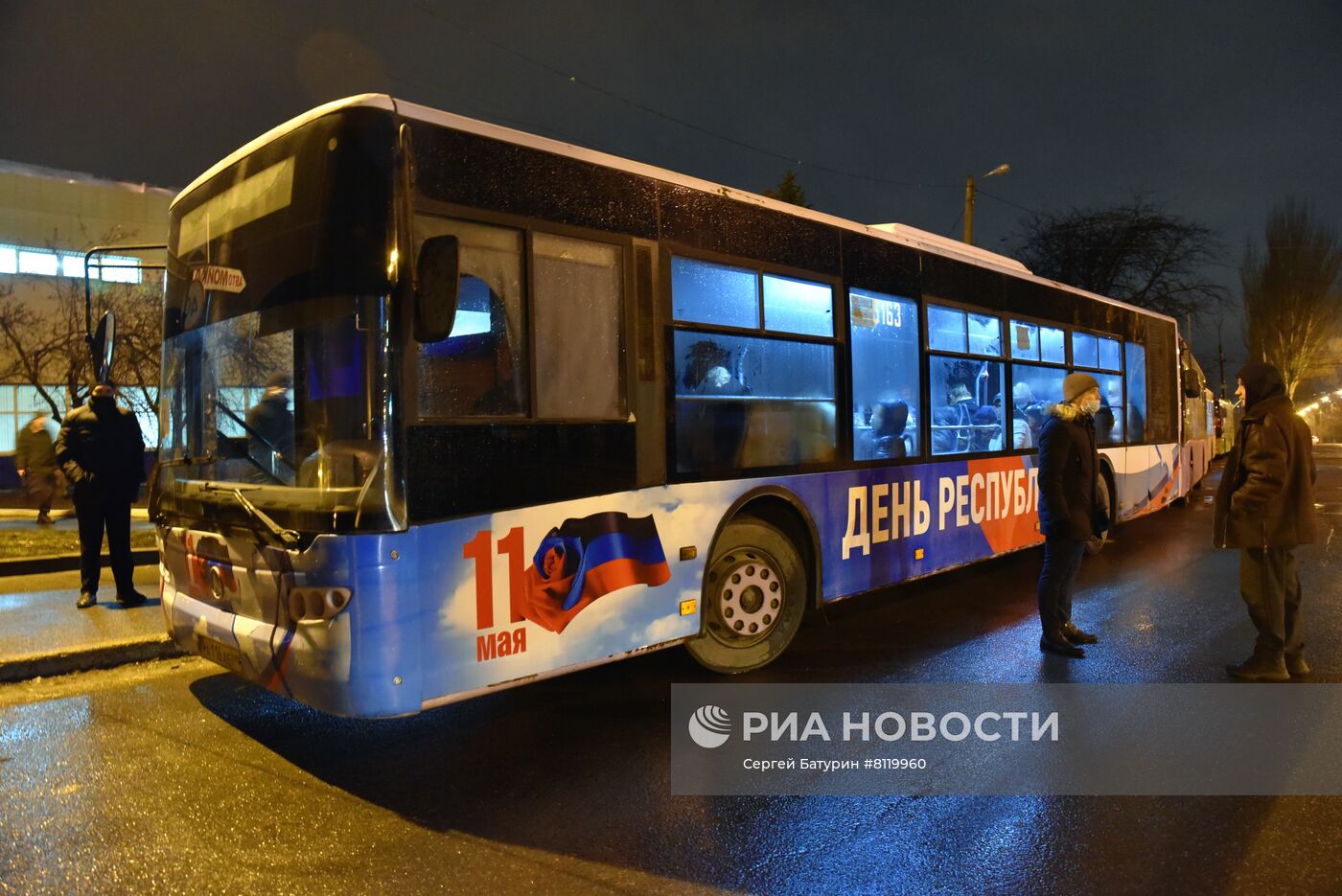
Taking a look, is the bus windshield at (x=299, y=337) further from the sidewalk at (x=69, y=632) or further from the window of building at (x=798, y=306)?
the window of building at (x=798, y=306)

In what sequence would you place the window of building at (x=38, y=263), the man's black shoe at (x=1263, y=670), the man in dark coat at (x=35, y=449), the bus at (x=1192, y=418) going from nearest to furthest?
the man's black shoe at (x=1263, y=670) → the man in dark coat at (x=35, y=449) → the bus at (x=1192, y=418) → the window of building at (x=38, y=263)

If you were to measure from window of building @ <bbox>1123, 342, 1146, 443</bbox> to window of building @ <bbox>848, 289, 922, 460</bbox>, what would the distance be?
5.52 metres

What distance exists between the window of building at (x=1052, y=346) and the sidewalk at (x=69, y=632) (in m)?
8.15

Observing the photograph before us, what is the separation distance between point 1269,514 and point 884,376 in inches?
102

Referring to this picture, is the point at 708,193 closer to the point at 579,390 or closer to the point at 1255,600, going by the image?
the point at 579,390

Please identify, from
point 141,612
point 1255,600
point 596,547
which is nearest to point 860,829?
point 596,547

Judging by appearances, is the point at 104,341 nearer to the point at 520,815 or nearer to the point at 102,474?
the point at 102,474

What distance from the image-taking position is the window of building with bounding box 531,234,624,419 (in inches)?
169

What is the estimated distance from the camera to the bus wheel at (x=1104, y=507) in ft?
20.2

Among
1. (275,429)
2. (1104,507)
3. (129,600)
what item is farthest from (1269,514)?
(129,600)

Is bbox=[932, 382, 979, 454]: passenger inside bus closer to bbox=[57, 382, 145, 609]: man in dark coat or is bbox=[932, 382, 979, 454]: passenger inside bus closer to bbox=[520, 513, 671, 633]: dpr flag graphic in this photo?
bbox=[520, 513, 671, 633]: dpr flag graphic

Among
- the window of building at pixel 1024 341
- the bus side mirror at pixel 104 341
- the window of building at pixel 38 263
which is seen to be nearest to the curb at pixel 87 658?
the bus side mirror at pixel 104 341

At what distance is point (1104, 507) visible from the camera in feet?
20.5

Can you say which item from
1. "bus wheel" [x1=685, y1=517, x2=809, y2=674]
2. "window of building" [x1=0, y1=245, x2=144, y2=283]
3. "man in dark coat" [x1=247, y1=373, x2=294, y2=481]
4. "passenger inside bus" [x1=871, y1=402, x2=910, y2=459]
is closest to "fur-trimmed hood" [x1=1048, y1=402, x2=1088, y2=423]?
"passenger inside bus" [x1=871, y1=402, x2=910, y2=459]
